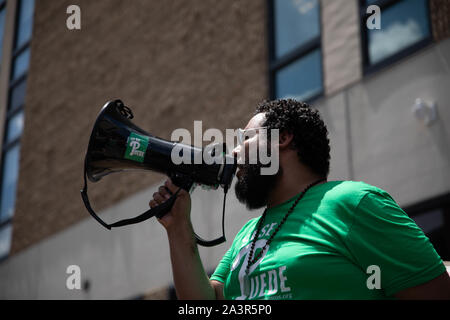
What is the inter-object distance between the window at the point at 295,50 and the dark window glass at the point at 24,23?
5.14m

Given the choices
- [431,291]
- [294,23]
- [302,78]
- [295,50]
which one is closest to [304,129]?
[431,291]

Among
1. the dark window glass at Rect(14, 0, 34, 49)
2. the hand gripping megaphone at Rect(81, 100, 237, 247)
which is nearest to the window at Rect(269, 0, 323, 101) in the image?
the hand gripping megaphone at Rect(81, 100, 237, 247)

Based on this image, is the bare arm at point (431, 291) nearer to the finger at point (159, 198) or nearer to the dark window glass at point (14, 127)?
the finger at point (159, 198)

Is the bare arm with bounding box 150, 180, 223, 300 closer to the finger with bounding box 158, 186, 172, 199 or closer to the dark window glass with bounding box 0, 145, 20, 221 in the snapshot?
the finger with bounding box 158, 186, 172, 199

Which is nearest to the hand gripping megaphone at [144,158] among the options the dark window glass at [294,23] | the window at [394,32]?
the window at [394,32]

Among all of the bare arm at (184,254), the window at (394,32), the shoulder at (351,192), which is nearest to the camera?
the shoulder at (351,192)

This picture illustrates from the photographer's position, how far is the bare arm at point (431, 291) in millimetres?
1877

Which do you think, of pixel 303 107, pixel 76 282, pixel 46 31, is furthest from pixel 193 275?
pixel 46 31

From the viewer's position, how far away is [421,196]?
438 cm

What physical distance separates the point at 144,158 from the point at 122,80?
5247mm

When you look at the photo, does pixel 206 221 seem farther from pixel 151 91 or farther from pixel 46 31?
pixel 46 31

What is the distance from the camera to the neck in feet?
7.88
